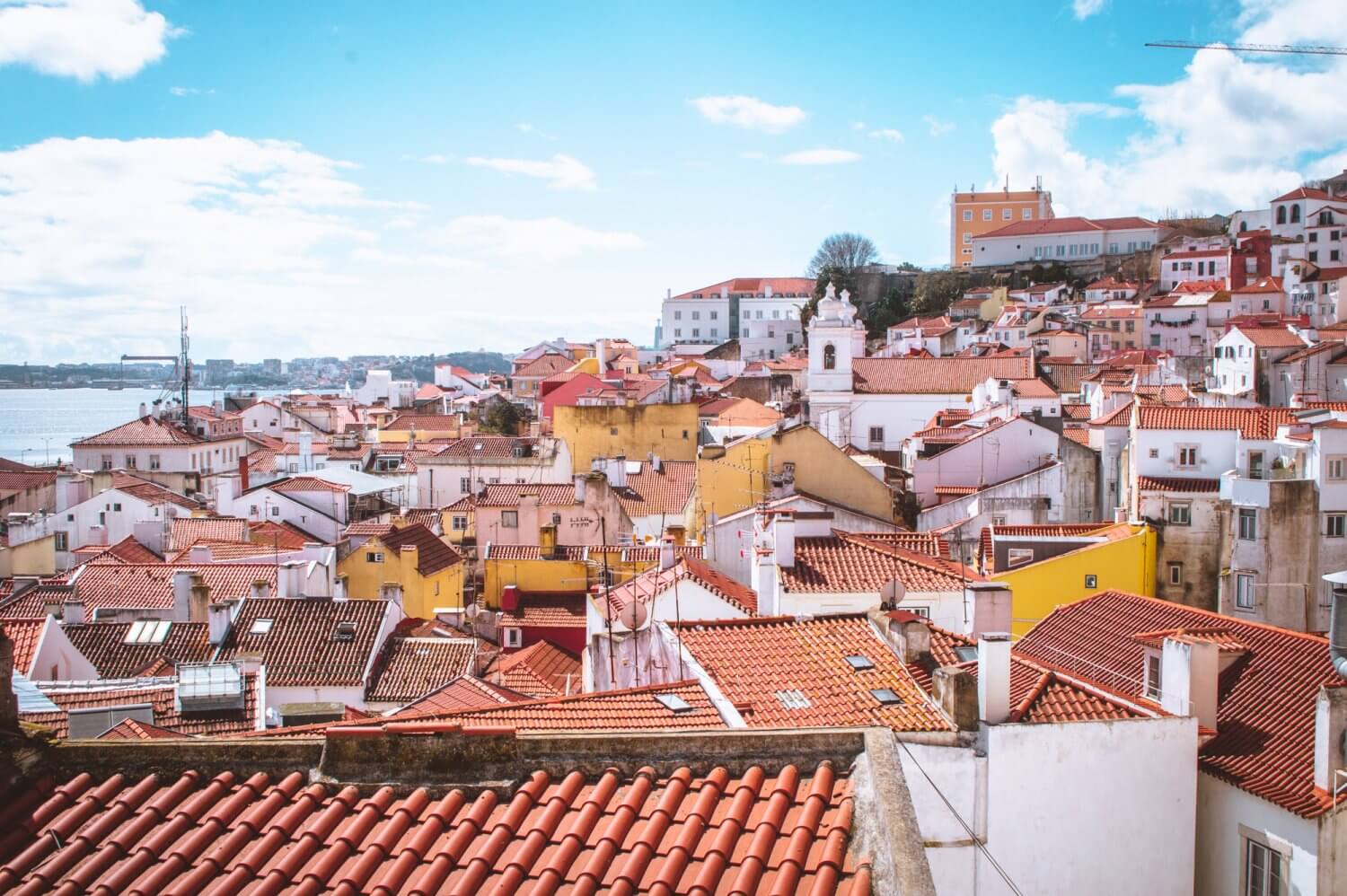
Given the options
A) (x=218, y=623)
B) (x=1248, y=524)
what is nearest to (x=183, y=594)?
(x=218, y=623)

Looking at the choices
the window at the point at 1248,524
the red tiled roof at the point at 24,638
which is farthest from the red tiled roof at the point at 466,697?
the window at the point at 1248,524

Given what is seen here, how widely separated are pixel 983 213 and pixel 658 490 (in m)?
81.7

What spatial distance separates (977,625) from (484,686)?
6342mm

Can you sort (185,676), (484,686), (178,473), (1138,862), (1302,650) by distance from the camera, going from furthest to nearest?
1. (178,473)
2. (484,686)
3. (185,676)
4. (1302,650)
5. (1138,862)

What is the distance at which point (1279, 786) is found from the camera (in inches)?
410

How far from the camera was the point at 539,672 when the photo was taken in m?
19.2

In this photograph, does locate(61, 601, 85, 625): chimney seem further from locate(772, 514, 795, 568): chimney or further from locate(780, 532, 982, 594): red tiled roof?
locate(780, 532, 982, 594): red tiled roof

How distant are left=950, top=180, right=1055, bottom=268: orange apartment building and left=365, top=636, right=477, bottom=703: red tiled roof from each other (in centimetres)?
9289

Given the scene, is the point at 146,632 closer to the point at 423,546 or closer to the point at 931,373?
the point at 423,546

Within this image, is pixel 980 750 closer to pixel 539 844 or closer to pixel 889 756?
pixel 889 756

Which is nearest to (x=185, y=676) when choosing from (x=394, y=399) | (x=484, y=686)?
(x=484, y=686)

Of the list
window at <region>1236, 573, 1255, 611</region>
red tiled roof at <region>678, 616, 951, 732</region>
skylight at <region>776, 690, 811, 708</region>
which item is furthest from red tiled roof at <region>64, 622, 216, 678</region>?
window at <region>1236, 573, 1255, 611</region>

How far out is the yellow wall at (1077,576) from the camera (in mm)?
20438

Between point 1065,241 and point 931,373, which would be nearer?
point 931,373
